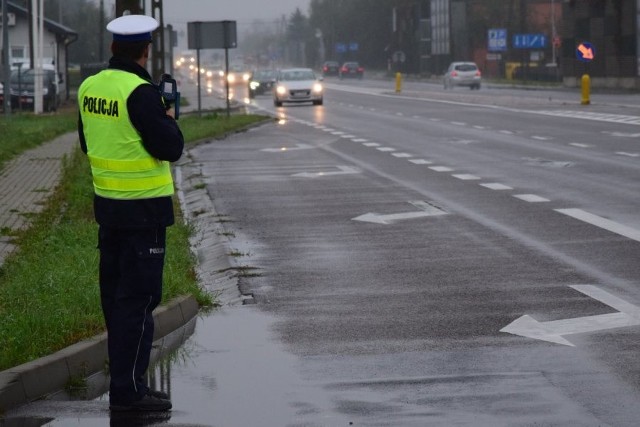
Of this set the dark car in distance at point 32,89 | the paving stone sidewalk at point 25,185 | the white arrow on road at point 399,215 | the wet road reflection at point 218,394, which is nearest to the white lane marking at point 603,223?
the white arrow on road at point 399,215

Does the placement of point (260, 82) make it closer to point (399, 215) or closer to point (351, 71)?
point (351, 71)

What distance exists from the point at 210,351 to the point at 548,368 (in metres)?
1.91

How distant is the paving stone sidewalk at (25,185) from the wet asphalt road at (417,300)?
1.97 metres

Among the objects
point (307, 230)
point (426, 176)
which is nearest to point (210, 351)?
point (307, 230)

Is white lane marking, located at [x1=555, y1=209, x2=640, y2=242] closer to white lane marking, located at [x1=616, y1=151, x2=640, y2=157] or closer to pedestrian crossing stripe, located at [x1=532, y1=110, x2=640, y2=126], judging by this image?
white lane marking, located at [x1=616, y1=151, x2=640, y2=157]

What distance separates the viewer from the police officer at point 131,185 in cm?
687

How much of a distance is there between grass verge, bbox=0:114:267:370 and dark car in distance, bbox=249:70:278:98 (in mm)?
59601

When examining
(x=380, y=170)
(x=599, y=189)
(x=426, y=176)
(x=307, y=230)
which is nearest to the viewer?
(x=307, y=230)

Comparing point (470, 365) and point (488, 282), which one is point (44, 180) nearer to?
point (488, 282)

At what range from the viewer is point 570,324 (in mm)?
8969

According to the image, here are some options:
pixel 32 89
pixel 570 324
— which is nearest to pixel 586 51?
pixel 32 89

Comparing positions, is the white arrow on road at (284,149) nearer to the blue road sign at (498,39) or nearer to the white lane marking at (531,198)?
the white lane marking at (531,198)

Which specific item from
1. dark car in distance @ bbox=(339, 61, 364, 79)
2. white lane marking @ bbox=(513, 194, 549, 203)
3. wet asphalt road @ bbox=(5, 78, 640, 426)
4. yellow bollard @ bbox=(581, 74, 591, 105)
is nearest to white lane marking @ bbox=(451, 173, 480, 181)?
wet asphalt road @ bbox=(5, 78, 640, 426)

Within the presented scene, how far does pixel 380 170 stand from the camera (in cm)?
2205
